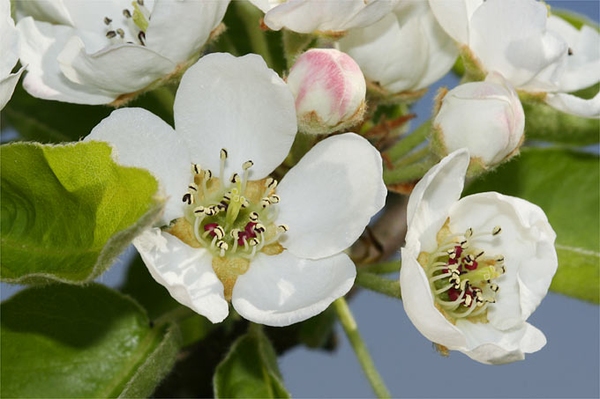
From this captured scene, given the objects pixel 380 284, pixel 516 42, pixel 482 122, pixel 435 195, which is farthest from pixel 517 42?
pixel 380 284

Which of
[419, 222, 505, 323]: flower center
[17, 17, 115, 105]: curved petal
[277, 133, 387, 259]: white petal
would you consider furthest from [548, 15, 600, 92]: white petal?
[17, 17, 115, 105]: curved petal

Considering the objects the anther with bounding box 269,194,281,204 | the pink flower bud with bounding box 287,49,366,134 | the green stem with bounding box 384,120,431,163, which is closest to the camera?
the pink flower bud with bounding box 287,49,366,134

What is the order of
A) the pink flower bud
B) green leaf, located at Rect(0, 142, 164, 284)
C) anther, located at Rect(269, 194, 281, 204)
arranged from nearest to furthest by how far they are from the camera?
green leaf, located at Rect(0, 142, 164, 284) → the pink flower bud → anther, located at Rect(269, 194, 281, 204)

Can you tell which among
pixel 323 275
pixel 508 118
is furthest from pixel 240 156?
pixel 508 118

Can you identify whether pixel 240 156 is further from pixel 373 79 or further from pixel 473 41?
pixel 473 41

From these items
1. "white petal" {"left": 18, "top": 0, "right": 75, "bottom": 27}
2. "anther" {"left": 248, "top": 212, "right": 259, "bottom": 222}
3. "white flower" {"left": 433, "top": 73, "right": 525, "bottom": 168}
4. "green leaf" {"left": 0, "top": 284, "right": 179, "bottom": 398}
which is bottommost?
"green leaf" {"left": 0, "top": 284, "right": 179, "bottom": 398}

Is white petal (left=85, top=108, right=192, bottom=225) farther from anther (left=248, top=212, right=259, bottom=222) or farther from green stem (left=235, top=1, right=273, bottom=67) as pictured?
green stem (left=235, top=1, right=273, bottom=67)
